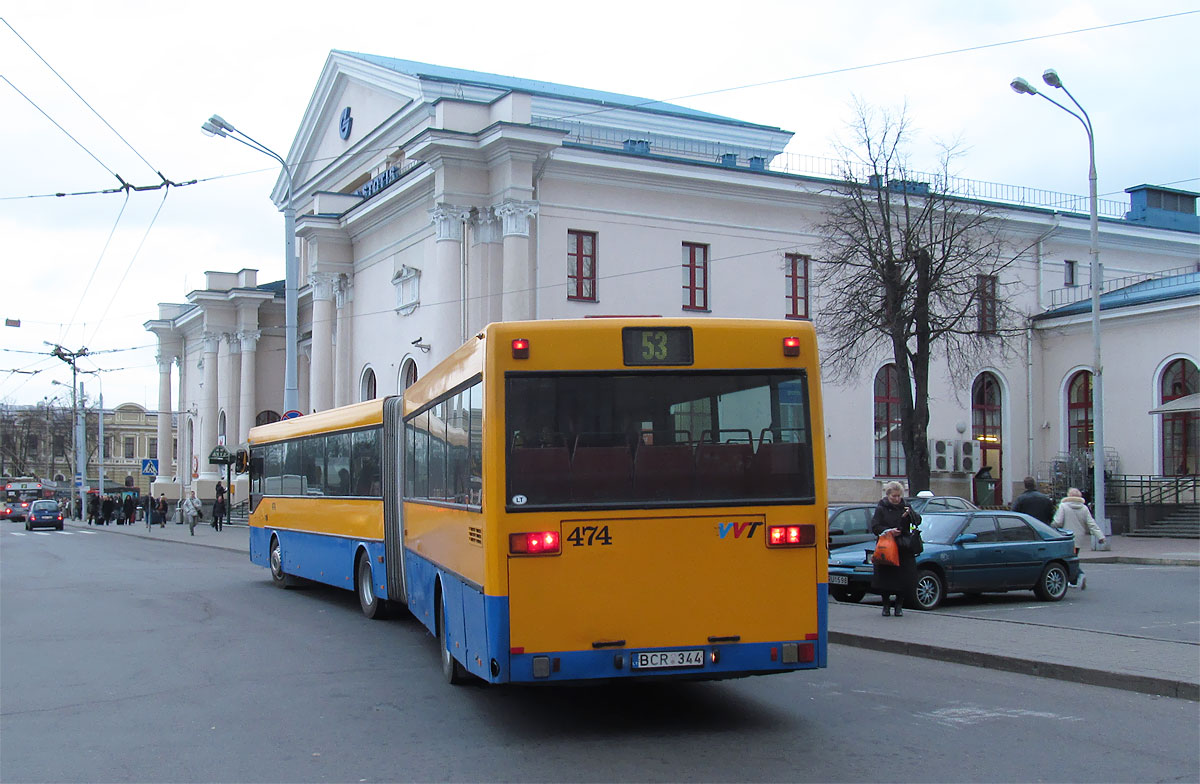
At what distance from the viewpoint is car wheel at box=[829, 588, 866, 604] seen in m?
16.8

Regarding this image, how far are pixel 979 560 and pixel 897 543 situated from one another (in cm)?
257

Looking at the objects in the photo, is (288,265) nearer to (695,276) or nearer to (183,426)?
(695,276)

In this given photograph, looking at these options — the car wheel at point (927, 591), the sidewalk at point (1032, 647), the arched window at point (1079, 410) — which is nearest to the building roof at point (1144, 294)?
the arched window at point (1079, 410)

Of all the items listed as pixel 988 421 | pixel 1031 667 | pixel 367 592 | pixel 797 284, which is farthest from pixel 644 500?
pixel 988 421

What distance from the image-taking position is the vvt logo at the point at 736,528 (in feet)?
26.0

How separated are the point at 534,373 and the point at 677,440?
3.55 feet

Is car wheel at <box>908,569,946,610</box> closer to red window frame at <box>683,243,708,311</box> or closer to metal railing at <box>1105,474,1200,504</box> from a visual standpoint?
metal railing at <box>1105,474,1200,504</box>

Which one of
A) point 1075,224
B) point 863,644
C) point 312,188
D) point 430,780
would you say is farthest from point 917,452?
point 312,188

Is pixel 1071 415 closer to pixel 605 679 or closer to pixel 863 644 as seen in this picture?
pixel 863 644

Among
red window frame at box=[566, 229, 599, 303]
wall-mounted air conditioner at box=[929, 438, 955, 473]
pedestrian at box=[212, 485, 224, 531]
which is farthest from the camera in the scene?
pedestrian at box=[212, 485, 224, 531]

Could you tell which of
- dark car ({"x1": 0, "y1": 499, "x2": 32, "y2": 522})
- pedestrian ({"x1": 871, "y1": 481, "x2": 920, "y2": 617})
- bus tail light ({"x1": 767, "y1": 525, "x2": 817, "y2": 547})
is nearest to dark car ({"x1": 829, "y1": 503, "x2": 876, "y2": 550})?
pedestrian ({"x1": 871, "y1": 481, "x2": 920, "y2": 617})

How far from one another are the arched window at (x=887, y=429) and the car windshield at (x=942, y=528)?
2360cm

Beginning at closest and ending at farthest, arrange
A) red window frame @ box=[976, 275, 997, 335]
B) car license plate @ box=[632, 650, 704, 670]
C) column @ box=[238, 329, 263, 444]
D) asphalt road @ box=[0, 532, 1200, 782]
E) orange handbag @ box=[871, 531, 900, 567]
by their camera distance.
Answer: asphalt road @ box=[0, 532, 1200, 782]
car license plate @ box=[632, 650, 704, 670]
orange handbag @ box=[871, 531, 900, 567]
red window frame @ box=[976, 275, 997, 335]
column @ box=[238, 329, 263, 444]

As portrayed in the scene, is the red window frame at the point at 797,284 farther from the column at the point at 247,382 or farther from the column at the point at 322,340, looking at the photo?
the column at the point at 247,382
